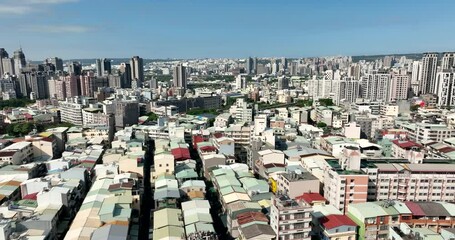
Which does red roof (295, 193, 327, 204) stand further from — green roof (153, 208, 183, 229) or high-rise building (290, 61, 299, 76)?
high-rise building (290, 61, 299, 76)

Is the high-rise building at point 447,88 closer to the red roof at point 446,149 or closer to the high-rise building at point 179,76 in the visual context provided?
the red roof at point 446,149

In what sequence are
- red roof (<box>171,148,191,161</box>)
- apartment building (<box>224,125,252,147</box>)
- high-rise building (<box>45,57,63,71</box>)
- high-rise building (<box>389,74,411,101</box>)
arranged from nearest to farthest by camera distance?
red roof (<box>171,148,191,161</box>) → apartment building (<box>224,125,252,147</box>) → high-rise building (<box>389,74,411,101</box>) → high-rise building (<box>45,57,63,71</box>)

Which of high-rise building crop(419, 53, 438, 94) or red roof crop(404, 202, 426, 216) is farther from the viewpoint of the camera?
high-rise building crop(419, 53, 438, 94)

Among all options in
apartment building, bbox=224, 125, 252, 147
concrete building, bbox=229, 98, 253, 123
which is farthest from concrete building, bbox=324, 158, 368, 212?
concrete building, bbox=229, 98, 253, 123

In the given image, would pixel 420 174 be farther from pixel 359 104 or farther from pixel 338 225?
pixel 359 104

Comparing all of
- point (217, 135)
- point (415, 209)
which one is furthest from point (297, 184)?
point (217, 135)

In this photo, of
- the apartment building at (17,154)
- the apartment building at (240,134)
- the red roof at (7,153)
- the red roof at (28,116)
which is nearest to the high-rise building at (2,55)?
Result: the red roof at (28,116)

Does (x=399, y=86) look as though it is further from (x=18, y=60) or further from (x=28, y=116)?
(x=18, y=60)
